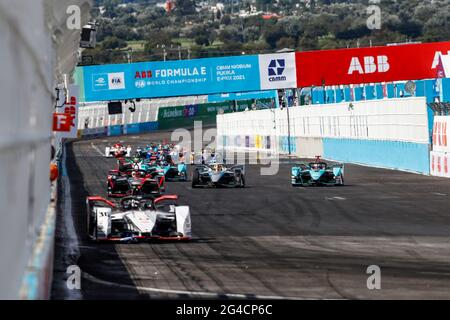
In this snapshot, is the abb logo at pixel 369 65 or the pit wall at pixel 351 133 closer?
the pit wall at pixel 351 133

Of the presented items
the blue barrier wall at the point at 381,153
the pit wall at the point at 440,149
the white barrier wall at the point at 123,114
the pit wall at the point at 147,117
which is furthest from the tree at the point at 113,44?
the pit wall at the point at 440,149

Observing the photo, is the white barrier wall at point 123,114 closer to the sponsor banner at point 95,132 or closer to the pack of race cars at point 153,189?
the sponsor banner at point 95,132

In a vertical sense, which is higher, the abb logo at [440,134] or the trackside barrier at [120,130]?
the trackside barrier at [120,130]

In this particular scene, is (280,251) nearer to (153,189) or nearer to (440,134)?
(153,189)

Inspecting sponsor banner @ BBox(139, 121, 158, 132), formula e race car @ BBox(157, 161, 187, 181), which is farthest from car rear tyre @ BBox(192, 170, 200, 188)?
sponsor banner @ BBox(139, 121, 158, 132)

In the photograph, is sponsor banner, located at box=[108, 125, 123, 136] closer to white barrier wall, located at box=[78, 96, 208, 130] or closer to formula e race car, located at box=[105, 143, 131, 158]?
white barrier wall, located at box=[78, 96, 208, 130]

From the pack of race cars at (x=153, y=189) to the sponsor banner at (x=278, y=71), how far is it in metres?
6.98

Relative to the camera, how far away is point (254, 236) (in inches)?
734

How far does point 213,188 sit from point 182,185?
2.22 meters

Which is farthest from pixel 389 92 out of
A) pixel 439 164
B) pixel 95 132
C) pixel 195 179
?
pixel 95 132

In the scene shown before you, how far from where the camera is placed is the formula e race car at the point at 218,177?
1364 inches

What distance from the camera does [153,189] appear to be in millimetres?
30344
